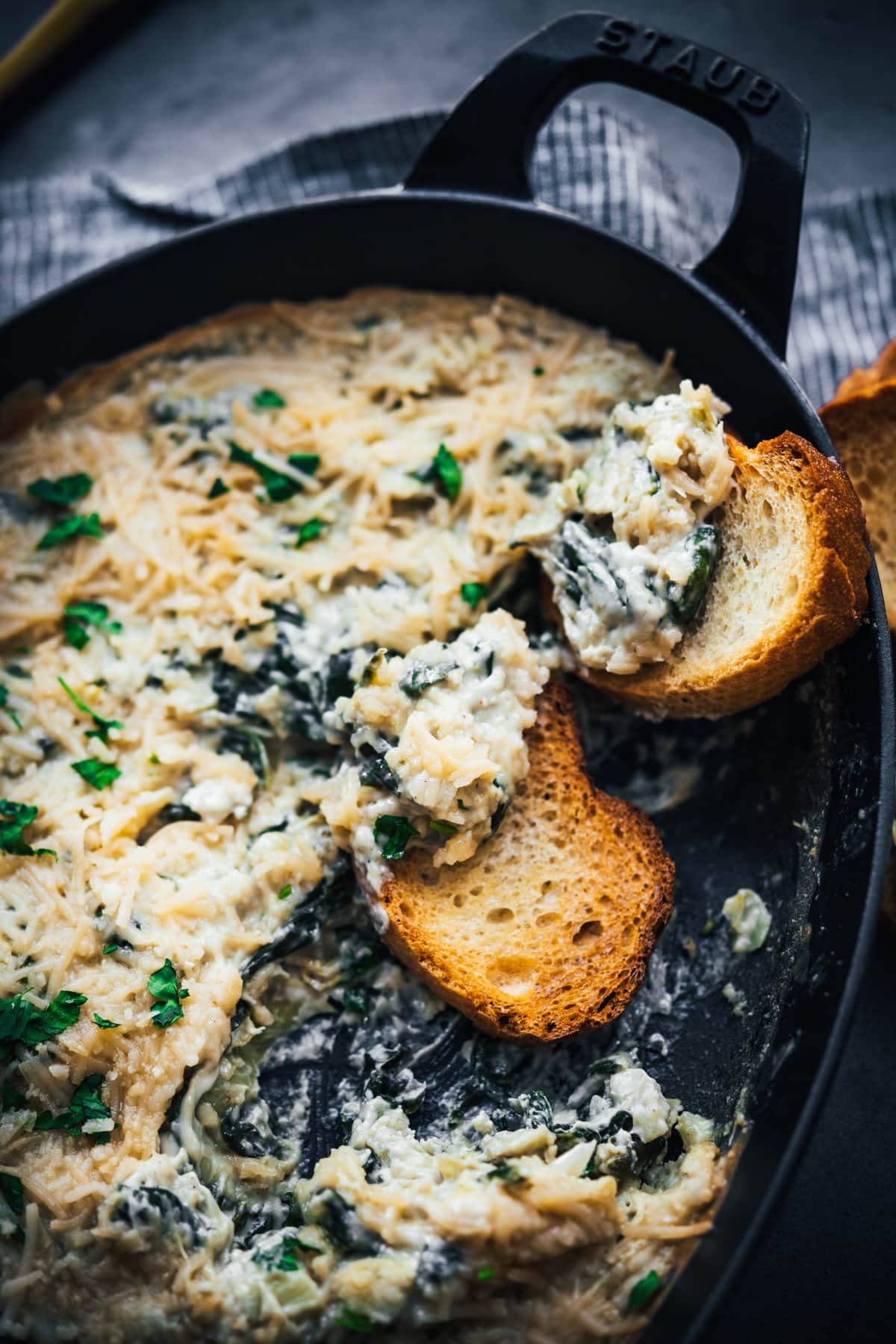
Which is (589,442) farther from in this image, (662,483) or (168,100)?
(168,100)

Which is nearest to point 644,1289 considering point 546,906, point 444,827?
point 546,906

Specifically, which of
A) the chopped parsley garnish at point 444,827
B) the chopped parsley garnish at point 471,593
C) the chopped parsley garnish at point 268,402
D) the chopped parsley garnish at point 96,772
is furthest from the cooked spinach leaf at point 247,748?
the chopped parsley garnish at point 268,402

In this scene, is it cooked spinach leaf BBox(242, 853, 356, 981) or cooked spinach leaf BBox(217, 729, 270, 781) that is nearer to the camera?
cooked spinach leaf BBox(242, 853, 356, 981)

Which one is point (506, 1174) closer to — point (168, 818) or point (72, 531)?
point (168, 818)

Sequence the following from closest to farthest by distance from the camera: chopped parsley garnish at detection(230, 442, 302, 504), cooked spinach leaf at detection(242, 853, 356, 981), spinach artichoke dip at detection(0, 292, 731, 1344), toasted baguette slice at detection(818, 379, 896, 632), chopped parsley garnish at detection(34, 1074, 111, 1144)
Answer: spinach artichoke dip at detection(0, 292, 731, 1344), chopped parsley garnish at detection(34, 1074, 111, 1144), cooked spinach leaf at detection(242, 853, 356, 981), toasted baguette slice at detection(818, 379, 896, 632), chopped parsley garnish at detection(230, 442, 302, 504)

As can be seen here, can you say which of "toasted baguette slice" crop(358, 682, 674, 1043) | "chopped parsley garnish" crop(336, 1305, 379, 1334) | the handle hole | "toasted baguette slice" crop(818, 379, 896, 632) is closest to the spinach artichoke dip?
"chopped parsley garnish" crop(336, 1305, 379, 1334)

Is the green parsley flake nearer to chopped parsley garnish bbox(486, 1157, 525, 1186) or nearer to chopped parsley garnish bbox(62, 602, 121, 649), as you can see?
chopped parsley garnish bbox(62, 602, 121, 649)
